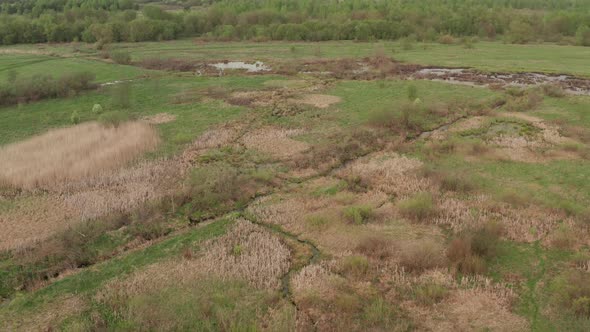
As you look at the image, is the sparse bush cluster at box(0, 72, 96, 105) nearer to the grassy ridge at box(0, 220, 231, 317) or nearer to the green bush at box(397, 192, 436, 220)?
the grassy ridge at box(0, 220, 231, 317)

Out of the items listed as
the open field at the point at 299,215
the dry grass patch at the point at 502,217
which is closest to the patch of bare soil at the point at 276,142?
the open field at the point at 299,215

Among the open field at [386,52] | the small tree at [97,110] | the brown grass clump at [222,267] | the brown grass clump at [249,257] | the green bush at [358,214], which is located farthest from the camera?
the open field at [386,52]

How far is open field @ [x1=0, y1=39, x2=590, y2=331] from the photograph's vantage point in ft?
48.1

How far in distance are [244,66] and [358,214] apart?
52977 millimetres

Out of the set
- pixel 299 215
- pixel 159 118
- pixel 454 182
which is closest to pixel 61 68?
pixel 159 118

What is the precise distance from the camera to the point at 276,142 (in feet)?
105

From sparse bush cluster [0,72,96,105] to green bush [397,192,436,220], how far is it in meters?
40.4

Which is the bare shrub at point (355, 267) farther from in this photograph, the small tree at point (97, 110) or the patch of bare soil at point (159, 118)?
the small tree at point (97, 110)

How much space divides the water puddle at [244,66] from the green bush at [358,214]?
44.9 meters

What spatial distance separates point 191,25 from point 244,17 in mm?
12996

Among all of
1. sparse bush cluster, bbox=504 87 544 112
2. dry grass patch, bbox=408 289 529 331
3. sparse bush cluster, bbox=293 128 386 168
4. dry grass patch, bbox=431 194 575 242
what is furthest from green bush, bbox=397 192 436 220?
sparse bush cluster, bbox=504 87 544 112

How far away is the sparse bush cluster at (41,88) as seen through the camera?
44.5 metres

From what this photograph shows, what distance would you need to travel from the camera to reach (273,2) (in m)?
141

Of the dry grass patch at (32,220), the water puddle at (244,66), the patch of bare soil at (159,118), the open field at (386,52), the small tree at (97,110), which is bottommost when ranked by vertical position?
the dry grass patch at (32,220)
